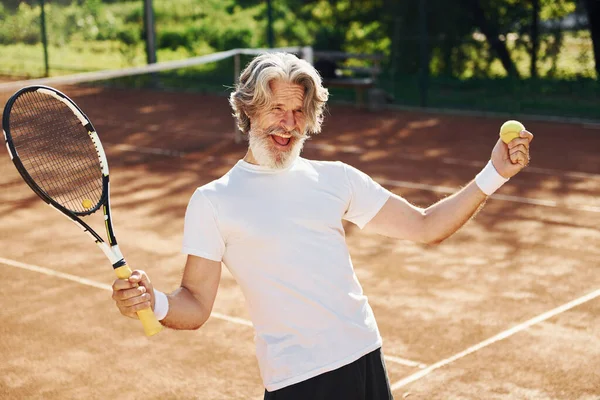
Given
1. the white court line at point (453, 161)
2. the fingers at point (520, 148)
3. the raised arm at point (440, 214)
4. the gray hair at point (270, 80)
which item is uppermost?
the gray hair at point (270, 80)

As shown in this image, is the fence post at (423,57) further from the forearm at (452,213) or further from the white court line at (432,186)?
the forearm at (452,213)

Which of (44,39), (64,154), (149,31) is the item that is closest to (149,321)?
(64,154)

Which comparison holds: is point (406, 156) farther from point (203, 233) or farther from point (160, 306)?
point (160, 306)

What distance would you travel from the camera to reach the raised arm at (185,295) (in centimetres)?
298

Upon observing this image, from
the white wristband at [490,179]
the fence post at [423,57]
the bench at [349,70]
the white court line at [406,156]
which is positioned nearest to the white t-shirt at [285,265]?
the white wristband at [490,179]

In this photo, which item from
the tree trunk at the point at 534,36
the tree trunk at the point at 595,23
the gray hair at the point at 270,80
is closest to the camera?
the gray hair at the point at 270,80

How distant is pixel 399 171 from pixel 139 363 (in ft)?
22.3

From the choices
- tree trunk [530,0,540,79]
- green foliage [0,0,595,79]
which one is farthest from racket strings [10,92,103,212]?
green foliage [0,0,595,79]

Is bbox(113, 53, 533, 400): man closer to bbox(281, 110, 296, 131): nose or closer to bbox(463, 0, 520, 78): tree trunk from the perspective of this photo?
bbox(281, 110, 296, 131): nose

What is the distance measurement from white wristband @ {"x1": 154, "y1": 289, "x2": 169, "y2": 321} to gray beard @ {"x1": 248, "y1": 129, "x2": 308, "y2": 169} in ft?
1.95

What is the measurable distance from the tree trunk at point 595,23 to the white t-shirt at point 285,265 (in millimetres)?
13758

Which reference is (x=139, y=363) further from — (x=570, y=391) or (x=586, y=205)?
(x=586, y=205)

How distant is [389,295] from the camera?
710 cm

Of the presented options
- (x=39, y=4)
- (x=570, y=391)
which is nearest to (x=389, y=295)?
(x=570, y=391)
